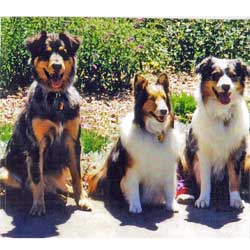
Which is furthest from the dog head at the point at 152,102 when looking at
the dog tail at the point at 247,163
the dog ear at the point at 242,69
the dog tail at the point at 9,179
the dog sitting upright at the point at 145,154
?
the dog tail at the point at 9,179

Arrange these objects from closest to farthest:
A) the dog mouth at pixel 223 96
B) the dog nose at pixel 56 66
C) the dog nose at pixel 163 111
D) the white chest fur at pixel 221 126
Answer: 1. the dog nose at pixel 56 66
2. the dog nose at pixel 163 111
3. the dog mouth at pixel 223 96
4. the white chest fur at pixel 221 126

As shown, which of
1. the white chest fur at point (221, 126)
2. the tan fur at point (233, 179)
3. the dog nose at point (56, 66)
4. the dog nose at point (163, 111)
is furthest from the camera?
the tan fur at point (233, 179)

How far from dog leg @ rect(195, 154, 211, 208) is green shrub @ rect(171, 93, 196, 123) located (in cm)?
31

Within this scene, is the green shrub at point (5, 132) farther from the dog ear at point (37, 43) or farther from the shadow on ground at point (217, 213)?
the shadow on ground at point (217, 213)

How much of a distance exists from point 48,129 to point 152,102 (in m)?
0.72

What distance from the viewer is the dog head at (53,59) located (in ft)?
13.6

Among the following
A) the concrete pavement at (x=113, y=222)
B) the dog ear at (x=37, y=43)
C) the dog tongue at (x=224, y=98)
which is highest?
the dog ear at (x=37, y=43)

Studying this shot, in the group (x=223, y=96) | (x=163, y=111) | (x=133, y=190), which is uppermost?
(x=223, y=96)

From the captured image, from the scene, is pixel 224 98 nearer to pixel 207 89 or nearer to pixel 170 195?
pixel 207 89

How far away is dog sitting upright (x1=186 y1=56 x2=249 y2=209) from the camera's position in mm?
4340

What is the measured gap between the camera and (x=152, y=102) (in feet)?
13.9

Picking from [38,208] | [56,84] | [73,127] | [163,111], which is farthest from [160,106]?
[38,208]

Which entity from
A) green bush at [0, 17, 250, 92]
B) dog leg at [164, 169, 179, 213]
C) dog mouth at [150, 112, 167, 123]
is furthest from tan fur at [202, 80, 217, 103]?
dog leg at [164, 169, 179, 213]
